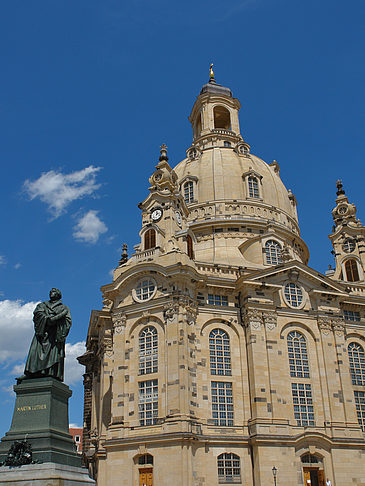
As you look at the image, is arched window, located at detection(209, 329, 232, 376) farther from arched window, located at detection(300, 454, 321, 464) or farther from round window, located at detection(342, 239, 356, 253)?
round window, located at detection(342, 239, 356, 253)

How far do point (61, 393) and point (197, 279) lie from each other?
2762 cm

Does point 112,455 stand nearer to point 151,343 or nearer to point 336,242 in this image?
point 151,343

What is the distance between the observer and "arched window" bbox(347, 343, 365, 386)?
4672 centimetres

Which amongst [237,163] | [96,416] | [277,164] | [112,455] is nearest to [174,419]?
[112,455]

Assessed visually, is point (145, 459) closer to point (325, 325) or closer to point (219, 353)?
point (219, 353)

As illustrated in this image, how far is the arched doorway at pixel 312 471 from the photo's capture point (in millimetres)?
40094

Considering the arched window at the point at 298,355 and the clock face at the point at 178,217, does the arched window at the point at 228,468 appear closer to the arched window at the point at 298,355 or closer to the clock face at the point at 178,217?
the arched window at the point at 298,355

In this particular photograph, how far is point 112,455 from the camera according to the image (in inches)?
1580

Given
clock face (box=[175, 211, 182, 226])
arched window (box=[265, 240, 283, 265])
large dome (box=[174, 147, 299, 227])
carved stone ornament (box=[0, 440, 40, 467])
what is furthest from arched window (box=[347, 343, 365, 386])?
carved stone ornament (box=[0, 440, 40, 467])

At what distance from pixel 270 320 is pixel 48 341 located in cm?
2965

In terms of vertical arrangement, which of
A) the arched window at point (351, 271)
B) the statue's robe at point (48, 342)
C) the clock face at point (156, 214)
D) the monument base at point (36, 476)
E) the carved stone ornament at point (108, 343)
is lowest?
the monument base at point (36, 476)

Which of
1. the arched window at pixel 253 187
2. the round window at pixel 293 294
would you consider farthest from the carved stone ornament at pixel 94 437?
the arched window at pixel 253 187

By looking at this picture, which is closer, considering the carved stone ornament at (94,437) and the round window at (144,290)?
the round window at (144,290)

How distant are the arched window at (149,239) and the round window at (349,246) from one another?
22.4m
